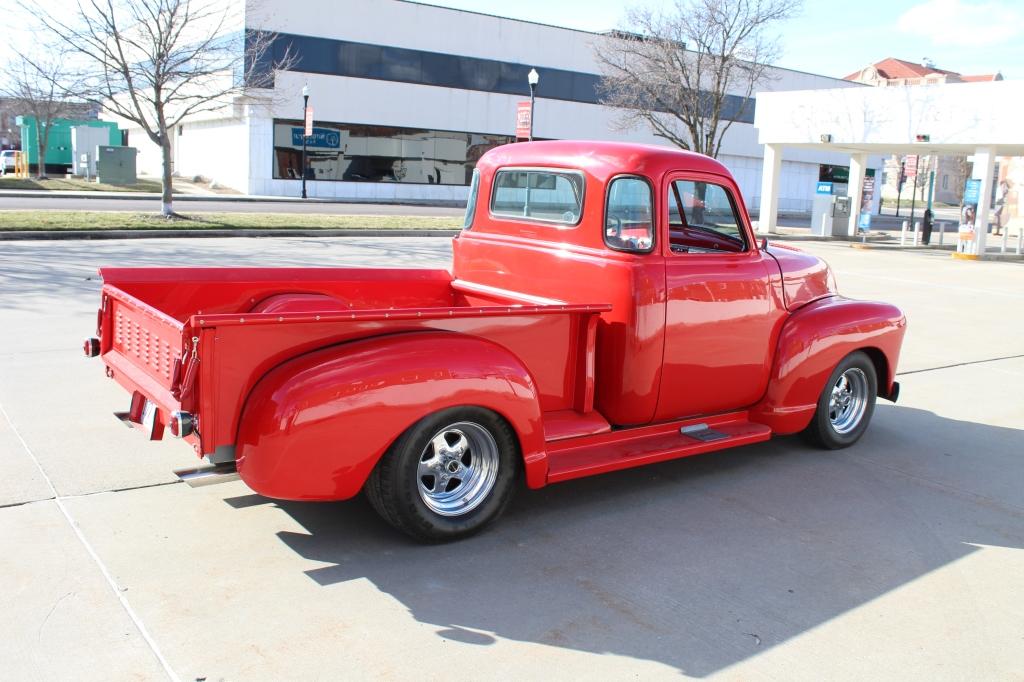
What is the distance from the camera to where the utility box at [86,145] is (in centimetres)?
3975

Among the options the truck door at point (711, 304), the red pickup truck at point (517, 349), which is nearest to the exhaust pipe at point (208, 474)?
the red pickup truck at point (517, 349)

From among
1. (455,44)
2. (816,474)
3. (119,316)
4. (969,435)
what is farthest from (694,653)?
(455,44)

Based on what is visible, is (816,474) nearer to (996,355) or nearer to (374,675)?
(374,675)

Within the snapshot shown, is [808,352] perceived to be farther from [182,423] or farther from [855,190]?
[855,190]

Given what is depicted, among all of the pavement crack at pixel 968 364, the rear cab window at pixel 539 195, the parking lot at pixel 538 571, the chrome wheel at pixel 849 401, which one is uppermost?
the rear cab window at pixel 539 195

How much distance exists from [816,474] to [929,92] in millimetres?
22400

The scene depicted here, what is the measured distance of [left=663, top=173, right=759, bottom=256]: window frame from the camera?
5211mm

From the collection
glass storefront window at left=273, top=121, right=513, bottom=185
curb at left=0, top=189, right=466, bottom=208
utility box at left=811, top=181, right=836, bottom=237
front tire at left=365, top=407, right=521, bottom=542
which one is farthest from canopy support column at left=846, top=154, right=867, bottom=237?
front tire at left=365, top=407, right=521, bottom=542

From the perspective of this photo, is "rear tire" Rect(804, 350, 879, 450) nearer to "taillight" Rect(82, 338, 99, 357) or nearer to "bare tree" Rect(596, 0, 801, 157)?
"taillight" Rect(82, 338, 99, 357)

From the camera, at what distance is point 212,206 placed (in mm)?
27875

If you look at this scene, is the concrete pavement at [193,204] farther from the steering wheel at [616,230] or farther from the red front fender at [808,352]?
the red front fender at [808,352]

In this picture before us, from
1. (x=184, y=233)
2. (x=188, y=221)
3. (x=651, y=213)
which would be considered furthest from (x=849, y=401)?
(x=188, y=221)

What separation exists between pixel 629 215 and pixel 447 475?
1.86m

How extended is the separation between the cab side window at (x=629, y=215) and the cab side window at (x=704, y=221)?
10.9 inches
